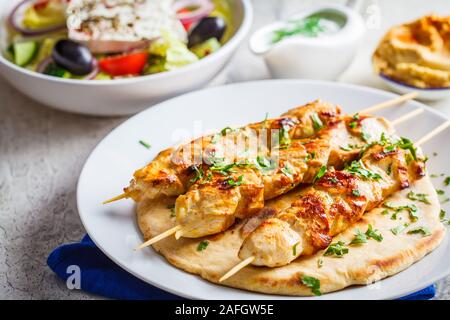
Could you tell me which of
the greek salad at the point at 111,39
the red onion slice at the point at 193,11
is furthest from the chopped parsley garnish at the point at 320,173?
the red onion slice at the point at 193,11

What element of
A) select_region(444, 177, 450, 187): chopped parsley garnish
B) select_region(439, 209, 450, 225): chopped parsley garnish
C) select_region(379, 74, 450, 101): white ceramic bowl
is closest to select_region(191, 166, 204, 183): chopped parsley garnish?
select_region(439, 209, 450, 225): chopped parsley garnish

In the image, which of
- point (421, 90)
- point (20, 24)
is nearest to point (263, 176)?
point (421, 90)

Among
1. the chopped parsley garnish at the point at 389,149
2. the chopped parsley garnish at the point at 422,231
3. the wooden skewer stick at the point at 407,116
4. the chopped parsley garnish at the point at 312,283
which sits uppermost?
the chopped parsley garnish at the point at 389,149

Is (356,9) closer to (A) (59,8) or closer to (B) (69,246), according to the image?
(A) (59,8)

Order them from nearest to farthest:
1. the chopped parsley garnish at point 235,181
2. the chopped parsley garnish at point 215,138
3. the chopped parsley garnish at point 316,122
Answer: the chopped parsley garnish at point 235,181 → the chopped parsley garnish at point 215,138 → the chopped parsley garnish at point 316,122

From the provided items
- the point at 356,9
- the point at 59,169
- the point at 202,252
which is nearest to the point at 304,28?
the point at 356,9

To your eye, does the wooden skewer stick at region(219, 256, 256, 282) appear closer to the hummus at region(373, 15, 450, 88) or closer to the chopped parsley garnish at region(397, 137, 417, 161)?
the chopped parsley garnish at region(397, 137, 417, 161)

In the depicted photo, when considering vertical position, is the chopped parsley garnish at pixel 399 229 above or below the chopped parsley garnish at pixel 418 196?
below

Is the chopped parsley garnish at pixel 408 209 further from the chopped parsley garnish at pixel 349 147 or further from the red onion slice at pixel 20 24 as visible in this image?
the red onion slice at pixel 20 24
